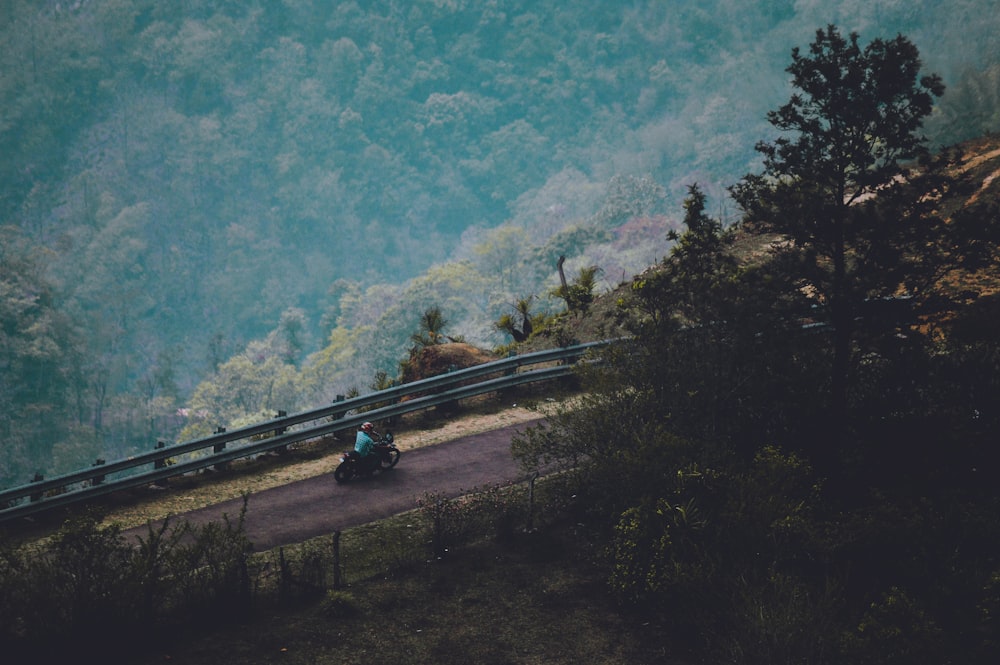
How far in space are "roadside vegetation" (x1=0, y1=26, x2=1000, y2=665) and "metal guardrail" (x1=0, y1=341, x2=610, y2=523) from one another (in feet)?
5.57

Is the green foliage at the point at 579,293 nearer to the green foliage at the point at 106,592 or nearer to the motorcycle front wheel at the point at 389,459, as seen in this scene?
the motorcycle front wheel at the point at 389,459

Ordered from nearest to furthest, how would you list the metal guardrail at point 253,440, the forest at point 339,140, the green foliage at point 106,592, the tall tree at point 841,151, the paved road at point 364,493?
the green foliage at point 106,592, the paved road at point 364,493, the metal guardrail at point 253,440, the tall tree at point 841,151, the forest at point 339,140

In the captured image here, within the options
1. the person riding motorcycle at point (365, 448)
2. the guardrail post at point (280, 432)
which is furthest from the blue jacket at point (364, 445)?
the guardrail post at point (280, 432)

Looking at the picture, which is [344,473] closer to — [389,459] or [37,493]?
[389,459]

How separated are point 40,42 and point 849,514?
183 metres

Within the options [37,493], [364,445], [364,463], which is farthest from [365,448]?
[37,493]

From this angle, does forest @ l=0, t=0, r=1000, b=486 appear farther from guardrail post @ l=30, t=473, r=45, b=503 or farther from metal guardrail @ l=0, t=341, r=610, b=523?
guardrail post @ l=30, t=473, r=45, b=503

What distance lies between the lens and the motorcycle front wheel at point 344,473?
39.5 ft

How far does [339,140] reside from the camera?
167 m

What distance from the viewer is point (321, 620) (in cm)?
841

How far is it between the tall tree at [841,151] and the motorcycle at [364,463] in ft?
22.8

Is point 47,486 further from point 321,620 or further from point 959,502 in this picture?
point 959,502

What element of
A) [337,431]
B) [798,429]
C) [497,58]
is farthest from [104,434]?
Result: [497,58]

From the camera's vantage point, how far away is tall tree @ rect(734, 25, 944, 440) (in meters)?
11.2
